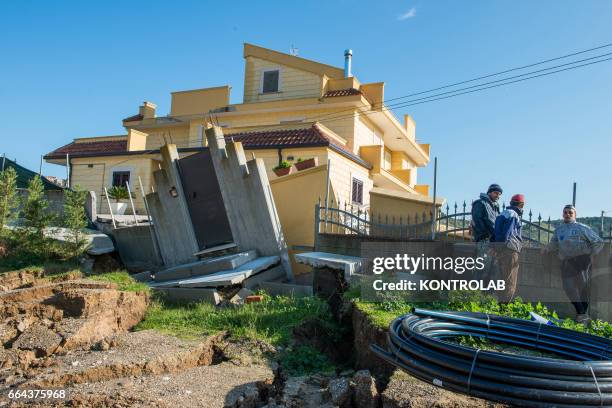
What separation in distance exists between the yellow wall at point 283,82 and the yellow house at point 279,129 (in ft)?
0.14

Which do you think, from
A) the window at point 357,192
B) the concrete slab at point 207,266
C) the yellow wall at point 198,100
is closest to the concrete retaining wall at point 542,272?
the concrete slab at point 207,266

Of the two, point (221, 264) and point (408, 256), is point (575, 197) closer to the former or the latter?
point (408, 256)

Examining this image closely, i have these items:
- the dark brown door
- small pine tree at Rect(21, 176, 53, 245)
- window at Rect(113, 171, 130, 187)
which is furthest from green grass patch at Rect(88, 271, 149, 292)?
window at Rect(113, 171, 130, 187)

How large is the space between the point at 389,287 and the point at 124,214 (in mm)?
13224

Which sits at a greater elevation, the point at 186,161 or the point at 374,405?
the point at 186,161

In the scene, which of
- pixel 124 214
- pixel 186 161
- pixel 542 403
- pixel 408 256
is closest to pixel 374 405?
pixel 542 403

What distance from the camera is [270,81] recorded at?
19.8 meters

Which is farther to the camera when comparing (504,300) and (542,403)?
(504,300)

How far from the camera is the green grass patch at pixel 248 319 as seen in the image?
6836 millimetres

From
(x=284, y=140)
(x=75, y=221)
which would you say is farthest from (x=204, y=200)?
(x=284, y=140)

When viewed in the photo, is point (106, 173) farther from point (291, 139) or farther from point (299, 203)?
point (299, 203)

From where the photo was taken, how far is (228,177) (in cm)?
1085

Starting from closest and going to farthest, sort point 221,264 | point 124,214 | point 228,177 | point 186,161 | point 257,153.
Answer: point 221,264
point 228,177
point 186,161
point 257,153
point 124,214

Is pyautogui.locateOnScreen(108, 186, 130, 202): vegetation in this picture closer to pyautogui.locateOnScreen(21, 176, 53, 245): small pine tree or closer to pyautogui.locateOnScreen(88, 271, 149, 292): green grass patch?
pyautogui.locateOnScreen(21, 176, 53, 245): small pine tree
